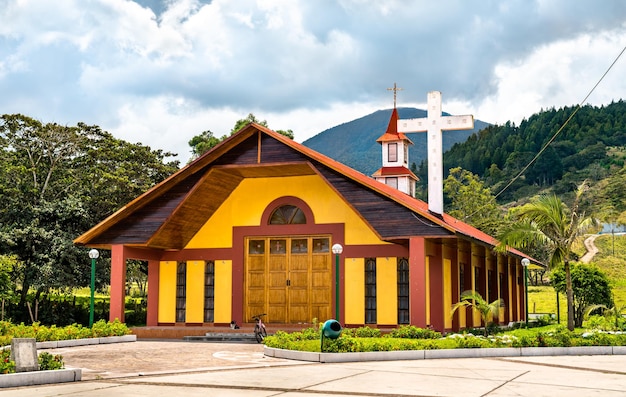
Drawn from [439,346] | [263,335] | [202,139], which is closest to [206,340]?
[263,335]

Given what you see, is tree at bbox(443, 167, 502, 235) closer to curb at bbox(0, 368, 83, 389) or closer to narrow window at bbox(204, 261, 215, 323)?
narrow window at bbox(204, 261, 215, 323)

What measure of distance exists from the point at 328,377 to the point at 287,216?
1252 centimetres

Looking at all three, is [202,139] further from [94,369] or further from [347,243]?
[94,369]

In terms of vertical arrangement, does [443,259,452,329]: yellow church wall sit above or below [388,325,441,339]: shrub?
above

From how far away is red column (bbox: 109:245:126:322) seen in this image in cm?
2244

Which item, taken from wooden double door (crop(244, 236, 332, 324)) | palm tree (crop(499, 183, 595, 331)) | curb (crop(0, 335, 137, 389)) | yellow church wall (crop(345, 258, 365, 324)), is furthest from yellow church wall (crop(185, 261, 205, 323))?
curb (crop(0, 335, 137, 389))

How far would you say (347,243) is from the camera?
2303cm

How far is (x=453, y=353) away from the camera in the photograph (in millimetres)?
15336

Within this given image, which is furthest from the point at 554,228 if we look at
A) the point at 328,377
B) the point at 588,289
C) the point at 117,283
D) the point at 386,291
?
the point at 117,283

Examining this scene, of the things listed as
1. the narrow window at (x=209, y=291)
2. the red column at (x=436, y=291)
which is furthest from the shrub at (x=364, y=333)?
the narrow window at (x=209, y=291)

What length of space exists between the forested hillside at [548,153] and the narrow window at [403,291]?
261 ft

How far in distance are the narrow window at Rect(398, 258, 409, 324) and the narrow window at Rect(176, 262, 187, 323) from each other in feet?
23.3

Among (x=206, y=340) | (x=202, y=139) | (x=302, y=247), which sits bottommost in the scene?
(x=206, y=340)

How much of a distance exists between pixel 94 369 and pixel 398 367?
528cm
